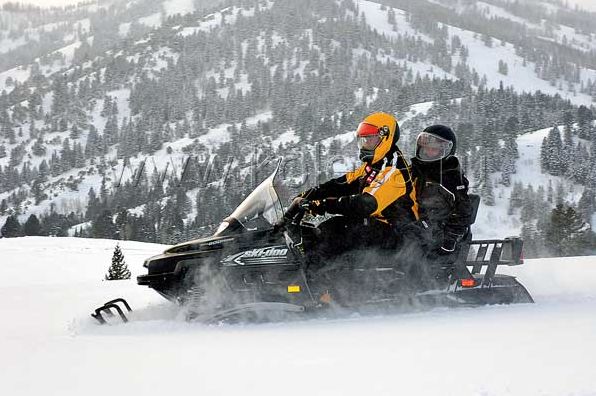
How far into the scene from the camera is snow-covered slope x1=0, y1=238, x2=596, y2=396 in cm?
379

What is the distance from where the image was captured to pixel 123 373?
4.15 metres

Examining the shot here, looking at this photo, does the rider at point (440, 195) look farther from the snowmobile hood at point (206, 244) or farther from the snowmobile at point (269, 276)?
the snowmobile hood at point (206, 244)

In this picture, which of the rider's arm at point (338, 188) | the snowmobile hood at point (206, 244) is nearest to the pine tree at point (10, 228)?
the rider's arm at point (338, 188)

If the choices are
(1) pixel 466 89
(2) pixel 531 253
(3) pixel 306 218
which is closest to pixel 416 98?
(1) pixel 466 89

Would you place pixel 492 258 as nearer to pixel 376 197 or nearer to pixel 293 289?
pixel 376 197

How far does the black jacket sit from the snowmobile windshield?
1.69 metres

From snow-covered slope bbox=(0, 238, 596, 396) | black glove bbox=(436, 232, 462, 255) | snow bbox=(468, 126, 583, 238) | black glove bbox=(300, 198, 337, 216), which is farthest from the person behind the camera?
snow bbox=(468, 126, 583, 238)

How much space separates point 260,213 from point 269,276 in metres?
0.68

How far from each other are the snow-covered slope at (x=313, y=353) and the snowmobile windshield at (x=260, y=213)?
3.56ft

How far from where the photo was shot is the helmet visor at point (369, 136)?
6.76 meters

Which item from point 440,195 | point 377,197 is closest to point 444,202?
point 440,195

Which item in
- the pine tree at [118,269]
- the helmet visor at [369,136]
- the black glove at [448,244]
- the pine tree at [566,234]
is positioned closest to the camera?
the helmet visor at [369,136]

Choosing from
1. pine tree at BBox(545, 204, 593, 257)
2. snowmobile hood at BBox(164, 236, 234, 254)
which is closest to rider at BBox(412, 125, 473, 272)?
snowmobile hood at BBox(164, 236, 234, 254)

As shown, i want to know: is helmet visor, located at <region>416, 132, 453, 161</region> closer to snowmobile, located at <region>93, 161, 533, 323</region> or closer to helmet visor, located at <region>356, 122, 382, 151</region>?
helmet visor, located at <region>356, 122, 382, 151</region>
